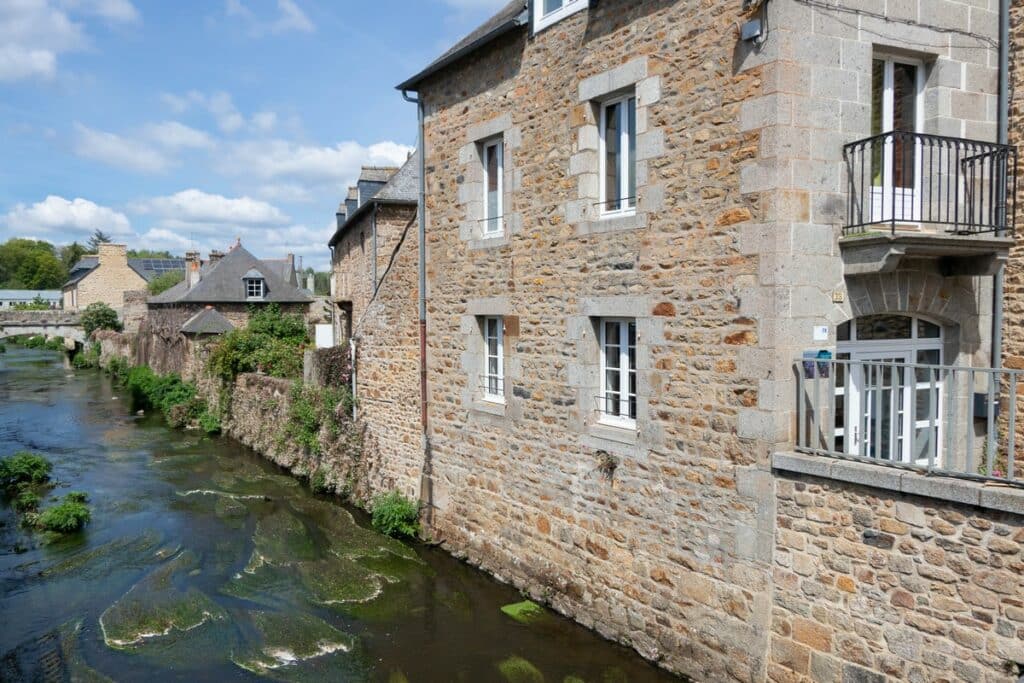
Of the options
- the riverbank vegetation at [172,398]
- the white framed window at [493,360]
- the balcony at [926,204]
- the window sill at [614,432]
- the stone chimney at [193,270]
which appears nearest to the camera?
the balcony at [926,204]

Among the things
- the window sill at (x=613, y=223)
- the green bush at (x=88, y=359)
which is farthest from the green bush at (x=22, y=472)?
the green bush at (x=88, y=359)

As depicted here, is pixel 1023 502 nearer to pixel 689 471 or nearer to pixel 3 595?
pixel 689 471

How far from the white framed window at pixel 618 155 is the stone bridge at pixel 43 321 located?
5004 cm

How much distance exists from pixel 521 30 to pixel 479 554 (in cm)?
680

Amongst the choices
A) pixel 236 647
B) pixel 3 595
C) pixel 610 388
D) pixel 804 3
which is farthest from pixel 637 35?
pixel 3 595

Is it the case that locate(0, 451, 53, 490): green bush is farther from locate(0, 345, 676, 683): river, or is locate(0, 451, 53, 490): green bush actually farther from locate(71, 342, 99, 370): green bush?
locate(71, 342, 99, 370): green bush

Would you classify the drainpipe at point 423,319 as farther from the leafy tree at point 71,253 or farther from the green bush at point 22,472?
the leafy tree at point 71,253

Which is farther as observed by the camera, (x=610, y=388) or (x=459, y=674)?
(x=610, y=388)

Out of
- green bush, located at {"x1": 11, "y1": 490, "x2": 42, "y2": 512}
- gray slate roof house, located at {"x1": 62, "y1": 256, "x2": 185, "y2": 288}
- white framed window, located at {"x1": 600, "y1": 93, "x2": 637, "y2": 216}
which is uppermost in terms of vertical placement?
gray slate roof house, located at {"x1": 62, "y1": 256, "x2": 185, "y2": 288}

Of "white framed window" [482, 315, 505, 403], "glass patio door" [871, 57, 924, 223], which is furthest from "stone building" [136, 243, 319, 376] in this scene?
"glass patio door" [871, 57, 924, 223]

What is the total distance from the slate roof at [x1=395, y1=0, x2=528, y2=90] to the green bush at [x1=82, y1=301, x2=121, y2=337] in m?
44.2

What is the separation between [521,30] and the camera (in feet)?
29.6

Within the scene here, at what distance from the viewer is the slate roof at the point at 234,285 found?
3089cm

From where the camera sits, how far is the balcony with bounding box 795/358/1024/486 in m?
5.66
